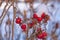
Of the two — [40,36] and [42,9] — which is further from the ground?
[42,9]

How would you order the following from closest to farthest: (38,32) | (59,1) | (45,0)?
(38,32), (45,0), (59,1)

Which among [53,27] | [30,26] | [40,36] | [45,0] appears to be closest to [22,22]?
[30,26]

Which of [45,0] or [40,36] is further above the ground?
[45,0]

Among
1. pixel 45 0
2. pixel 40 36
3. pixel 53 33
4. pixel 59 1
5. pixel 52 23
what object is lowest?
pixel 40 36

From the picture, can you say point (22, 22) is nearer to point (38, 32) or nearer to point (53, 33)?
point (38, 32)

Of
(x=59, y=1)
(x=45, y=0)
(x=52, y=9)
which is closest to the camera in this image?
(x=45, y=0)

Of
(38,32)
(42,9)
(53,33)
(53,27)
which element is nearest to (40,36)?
(38,32)

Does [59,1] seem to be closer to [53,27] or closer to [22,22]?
[53,27]

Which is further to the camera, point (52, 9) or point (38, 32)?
point (52, 9)

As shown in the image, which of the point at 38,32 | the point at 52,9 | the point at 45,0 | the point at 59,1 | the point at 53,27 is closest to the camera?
the point at 38,32
